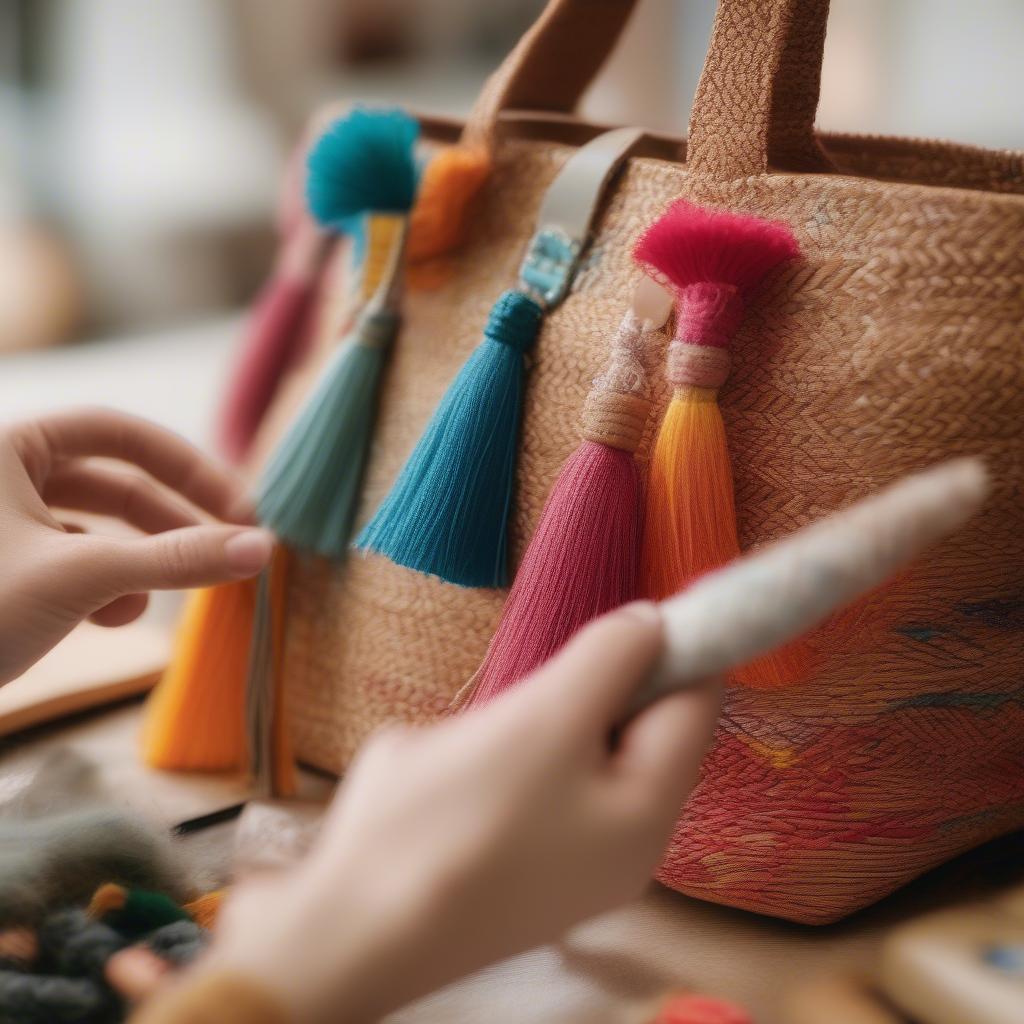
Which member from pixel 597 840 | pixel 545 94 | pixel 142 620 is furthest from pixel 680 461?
pixel 142 620

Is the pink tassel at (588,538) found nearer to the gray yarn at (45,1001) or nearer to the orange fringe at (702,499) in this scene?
the orange fringe at (702,499)

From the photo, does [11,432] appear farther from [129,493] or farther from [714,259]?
[714,259]

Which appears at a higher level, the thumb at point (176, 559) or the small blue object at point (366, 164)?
the small blue object at point (366, 164)

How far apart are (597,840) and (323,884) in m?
0.09

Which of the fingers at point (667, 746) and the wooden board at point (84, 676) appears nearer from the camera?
the fingers at point (667, 746)

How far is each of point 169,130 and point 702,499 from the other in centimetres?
208

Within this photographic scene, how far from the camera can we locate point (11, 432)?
0.65 meters

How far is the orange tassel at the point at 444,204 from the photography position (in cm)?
63

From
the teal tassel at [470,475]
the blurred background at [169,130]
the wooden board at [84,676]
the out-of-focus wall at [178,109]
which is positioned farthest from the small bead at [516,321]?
the out-of-focus wall at [178,109]

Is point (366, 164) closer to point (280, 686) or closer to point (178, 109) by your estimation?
point (280, 686)

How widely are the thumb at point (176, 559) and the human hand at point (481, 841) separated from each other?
0.74 ft

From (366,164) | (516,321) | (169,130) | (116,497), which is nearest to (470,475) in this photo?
(516,321)

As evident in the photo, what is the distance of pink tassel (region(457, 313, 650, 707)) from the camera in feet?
1.69

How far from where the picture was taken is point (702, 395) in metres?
0.51
